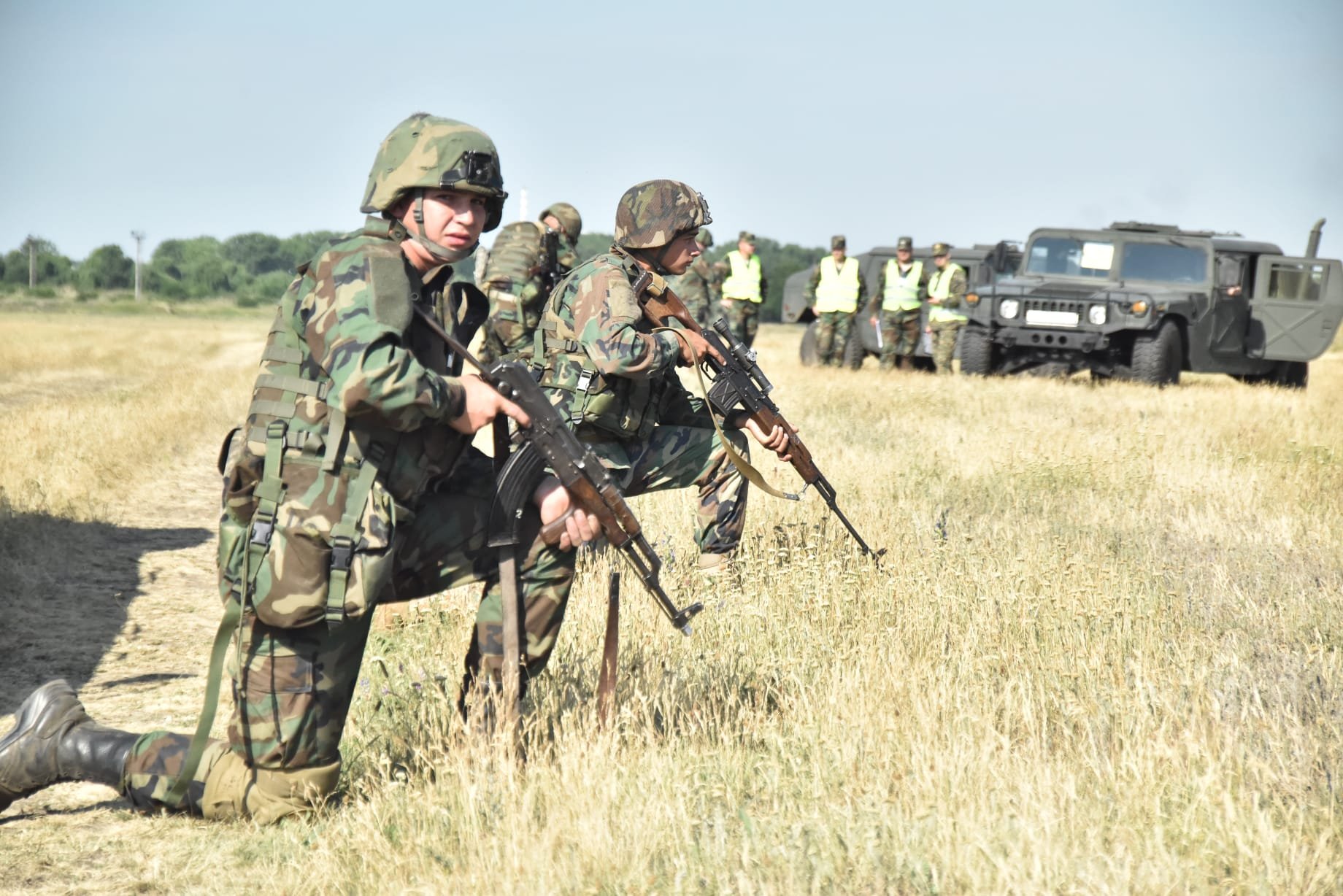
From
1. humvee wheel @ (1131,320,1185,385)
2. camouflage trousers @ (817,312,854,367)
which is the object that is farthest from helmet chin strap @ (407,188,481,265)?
camouflage trousers @ (817,312,854,367)

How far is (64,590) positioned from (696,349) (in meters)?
3.31

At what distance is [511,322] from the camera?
1046cm

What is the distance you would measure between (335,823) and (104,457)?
24.5ft

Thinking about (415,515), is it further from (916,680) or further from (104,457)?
(104,457)

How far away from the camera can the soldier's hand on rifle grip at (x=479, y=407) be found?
3.42m

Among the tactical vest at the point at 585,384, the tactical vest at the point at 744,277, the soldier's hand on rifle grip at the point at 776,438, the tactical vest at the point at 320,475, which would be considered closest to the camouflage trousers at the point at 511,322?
the soldier's hand on rifle grip at the point at 776,438

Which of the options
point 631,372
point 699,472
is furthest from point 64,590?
point 631,372

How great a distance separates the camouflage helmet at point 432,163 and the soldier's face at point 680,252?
5.86 feet

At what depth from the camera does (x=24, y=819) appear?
3.88 meters

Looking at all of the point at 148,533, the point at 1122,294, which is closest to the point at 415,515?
the point at 148,533

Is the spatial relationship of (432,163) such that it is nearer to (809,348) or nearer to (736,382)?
(736,382)

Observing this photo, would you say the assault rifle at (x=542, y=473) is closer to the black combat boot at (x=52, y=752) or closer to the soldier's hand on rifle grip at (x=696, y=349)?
the black combat boot at (x=52, y=752)

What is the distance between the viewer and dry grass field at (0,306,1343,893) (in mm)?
Result: 3158

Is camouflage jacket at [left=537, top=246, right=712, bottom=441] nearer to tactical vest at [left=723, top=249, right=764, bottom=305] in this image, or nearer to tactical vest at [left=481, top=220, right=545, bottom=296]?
tactical vest at [left=481, top=220, right=545, bottom=296]
